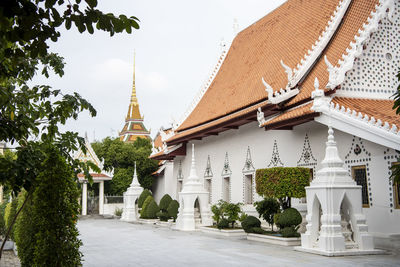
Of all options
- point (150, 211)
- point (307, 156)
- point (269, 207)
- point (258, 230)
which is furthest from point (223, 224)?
point (150, 211)

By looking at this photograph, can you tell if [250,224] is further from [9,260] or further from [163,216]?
[163,216]

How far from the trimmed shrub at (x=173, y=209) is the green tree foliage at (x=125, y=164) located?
8.50 meters

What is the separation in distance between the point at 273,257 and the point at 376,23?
7014 mm

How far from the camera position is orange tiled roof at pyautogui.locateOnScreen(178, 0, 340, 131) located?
1539 centimetres

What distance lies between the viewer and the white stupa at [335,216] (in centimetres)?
884

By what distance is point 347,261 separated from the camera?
7973mm

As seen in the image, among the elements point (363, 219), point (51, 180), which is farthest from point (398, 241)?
point (51, 180)

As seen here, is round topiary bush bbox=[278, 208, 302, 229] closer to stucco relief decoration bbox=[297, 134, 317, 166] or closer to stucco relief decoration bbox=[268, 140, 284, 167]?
stucco relief decoration bbox=[297, 134, 317, 166]

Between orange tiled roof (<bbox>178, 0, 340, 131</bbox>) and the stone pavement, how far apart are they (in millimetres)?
8596

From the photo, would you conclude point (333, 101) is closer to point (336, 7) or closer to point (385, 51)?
point (385, 51)

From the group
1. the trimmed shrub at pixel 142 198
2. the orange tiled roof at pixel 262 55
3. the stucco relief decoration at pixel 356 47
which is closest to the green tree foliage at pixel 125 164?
the trimmed shrub at pixel 142 198

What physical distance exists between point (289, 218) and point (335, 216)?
2138 millimetres

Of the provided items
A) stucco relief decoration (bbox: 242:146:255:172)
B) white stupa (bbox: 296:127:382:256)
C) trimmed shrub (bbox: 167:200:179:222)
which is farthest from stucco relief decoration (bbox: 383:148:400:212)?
trimmed shrub (bbox: 167:200:179:222)

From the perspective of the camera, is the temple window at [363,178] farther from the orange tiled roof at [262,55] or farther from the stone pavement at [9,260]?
the stone pavement at [9,260]
